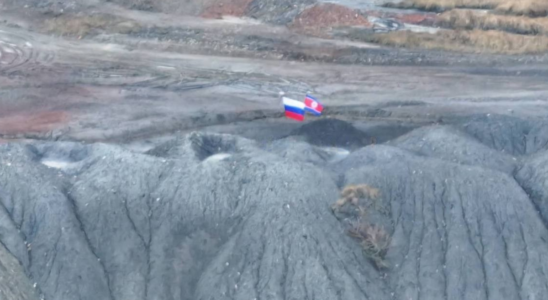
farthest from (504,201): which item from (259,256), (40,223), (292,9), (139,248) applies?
(292,9)

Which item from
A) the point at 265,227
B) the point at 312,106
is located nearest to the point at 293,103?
the point at 312,106

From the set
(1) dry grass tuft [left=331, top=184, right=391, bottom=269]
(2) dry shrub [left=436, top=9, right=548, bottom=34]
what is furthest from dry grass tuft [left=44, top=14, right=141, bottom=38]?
(1) dry grass tuft [left=331, top=184, right=391, bottom=269]

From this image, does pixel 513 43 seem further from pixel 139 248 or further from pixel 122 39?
pixel 139 248

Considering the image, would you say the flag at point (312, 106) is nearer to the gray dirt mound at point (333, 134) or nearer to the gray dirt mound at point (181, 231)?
the gray dirt mound at point (333, 134)

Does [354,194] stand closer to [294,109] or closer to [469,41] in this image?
[294,109]

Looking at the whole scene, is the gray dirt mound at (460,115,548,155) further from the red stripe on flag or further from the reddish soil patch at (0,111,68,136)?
the reddish soil patch at (0,111,68,136)

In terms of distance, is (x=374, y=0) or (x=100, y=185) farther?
(x=374, y=0)
